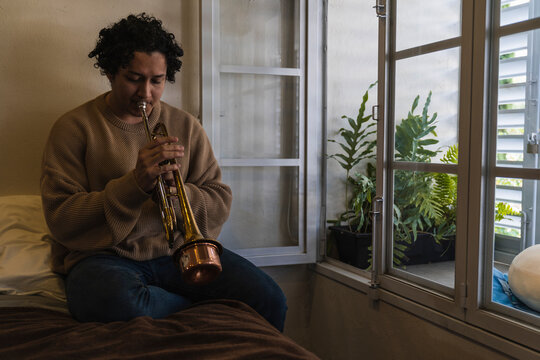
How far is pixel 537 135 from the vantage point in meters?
1.36

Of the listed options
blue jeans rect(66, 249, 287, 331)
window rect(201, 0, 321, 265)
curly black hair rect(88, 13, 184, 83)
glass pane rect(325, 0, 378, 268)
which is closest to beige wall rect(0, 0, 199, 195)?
curly black hair rect(88, 13, 184, 83)

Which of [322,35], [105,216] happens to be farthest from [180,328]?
[322,35]

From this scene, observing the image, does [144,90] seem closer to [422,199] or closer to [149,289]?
[149,289]

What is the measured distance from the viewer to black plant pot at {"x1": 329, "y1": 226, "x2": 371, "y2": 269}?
2.29 m

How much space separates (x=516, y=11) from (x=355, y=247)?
1200 millimetres

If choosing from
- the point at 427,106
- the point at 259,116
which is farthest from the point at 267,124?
the point at 427,106

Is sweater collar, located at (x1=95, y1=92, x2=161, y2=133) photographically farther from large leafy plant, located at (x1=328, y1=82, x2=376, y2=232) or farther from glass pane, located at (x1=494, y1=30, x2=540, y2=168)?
glass pane, located at (x1=494, y1=30, x2=540, y2=168)

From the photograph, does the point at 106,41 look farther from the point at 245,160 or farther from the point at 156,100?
the point at 245,160

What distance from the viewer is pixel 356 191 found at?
2473 millimetres

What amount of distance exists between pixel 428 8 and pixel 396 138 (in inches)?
18.4

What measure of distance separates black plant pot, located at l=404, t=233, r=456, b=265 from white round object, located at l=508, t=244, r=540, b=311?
232 millimetres

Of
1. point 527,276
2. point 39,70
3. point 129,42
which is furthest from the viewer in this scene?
point 39,70

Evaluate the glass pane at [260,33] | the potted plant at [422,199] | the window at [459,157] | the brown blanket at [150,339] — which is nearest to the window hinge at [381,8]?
the window at [459,157]

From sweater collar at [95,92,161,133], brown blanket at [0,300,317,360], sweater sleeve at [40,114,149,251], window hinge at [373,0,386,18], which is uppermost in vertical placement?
window hinge at [373,0,386,18]
